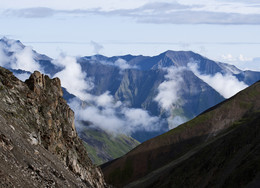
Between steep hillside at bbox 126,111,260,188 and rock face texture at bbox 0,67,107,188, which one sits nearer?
rock face texture at bbox 0,67,107,188

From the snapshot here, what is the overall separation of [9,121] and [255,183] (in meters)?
67.8

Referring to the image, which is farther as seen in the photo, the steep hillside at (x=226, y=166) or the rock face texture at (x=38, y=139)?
the steep hillside at (x=226, y=166)

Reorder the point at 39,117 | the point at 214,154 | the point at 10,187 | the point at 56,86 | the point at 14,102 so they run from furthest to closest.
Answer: the point at 214,154, the point at 56,86, the point at 39,117, the point at 14,102, the point at 10,187

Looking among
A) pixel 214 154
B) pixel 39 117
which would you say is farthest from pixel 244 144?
pixel 39 117

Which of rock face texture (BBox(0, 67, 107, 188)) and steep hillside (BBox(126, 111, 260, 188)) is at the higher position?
rock face texture (BBox(0, 67, 107, 188))

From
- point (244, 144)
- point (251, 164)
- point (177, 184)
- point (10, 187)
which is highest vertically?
point (10, 187)

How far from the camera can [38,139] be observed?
319 ft

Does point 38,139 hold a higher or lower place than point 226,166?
higher

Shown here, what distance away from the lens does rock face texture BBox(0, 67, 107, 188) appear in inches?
2613

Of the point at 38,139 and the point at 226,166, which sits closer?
the point at 38,139

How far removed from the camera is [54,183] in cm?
7356

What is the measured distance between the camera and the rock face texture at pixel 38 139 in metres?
66.4

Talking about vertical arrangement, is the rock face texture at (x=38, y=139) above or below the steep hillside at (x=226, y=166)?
above

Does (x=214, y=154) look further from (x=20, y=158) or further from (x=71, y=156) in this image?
(x=20, y=158)
